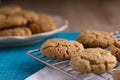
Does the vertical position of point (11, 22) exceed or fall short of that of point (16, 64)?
it exceeds it

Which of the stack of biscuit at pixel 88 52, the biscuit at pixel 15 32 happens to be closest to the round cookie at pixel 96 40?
the stack of biscuit at pixel 88 52

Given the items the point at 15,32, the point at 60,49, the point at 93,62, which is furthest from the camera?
the point at 15,32

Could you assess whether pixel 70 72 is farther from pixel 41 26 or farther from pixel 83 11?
pixel 83 11

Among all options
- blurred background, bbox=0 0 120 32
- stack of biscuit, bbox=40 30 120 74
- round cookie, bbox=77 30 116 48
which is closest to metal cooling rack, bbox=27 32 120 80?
stack of biscuit, bbox=40 30 120 74

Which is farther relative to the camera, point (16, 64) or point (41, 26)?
point (41, 26)

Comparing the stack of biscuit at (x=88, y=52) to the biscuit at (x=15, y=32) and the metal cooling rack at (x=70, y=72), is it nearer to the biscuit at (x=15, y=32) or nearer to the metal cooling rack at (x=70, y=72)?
the metal cooling rack at (x=70, y=72)

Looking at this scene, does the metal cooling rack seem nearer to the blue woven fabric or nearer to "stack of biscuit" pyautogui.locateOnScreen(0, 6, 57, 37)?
the blue woven fabric

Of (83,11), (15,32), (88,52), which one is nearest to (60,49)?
(88,52)

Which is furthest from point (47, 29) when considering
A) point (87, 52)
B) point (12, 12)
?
point (87, 52)
